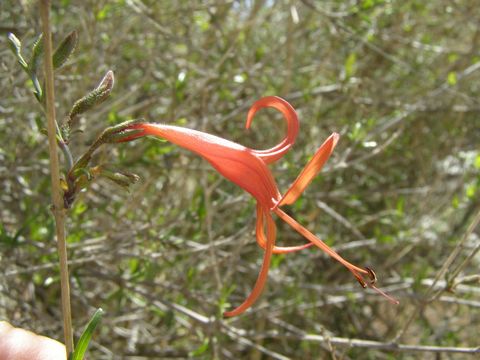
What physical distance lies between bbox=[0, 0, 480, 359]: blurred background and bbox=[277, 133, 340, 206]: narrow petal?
0.59 metres

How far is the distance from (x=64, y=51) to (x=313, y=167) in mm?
366

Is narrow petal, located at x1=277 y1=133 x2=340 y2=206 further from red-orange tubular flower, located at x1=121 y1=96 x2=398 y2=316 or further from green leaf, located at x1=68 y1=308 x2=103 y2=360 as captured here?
green leaf, located at x1=68 y1=308 x2=103 y2=360

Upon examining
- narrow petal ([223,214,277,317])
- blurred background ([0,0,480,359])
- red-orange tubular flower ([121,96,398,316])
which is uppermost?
red-orange tubular flower ([121,96,398,316])

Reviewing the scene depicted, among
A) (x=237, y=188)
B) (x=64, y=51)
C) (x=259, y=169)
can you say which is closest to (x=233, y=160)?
(x=259, y=169)

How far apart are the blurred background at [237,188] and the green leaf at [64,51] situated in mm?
672

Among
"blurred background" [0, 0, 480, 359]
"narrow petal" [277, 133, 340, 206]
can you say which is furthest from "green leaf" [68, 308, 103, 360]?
"blurred background" [0, 0, 480, 359]

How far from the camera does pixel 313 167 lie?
0.82 m

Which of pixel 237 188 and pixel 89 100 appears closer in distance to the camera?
pixel 89 100

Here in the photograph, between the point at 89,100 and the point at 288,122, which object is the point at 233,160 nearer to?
the point at 288,122

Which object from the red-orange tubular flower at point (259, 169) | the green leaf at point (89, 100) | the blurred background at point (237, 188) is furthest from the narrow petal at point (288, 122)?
the blurred background at point (237, 188)

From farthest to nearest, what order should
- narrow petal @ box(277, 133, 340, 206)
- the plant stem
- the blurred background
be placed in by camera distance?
the blurred background → narrow petal @ box(277, 133, 340, 206) → the plant stem

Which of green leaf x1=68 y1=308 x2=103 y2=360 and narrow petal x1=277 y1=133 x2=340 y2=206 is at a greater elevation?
narrow petal x1=277 y1=133 x2=340 y2=206

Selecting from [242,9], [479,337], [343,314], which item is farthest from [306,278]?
[242,9]

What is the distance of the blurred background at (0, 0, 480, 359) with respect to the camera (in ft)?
5.99
